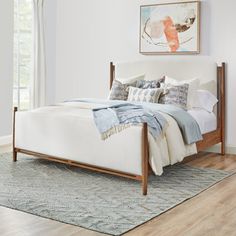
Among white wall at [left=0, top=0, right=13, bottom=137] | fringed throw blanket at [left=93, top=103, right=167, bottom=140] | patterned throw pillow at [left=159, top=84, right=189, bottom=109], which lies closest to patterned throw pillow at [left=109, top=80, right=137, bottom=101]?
patterned throw pillow at [left=159, top=84, right=189, bottom=109]

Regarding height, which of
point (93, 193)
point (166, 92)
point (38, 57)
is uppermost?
point (38, 57)

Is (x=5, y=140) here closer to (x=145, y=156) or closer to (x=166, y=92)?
(x=166, y=92)

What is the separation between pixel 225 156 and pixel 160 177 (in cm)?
152

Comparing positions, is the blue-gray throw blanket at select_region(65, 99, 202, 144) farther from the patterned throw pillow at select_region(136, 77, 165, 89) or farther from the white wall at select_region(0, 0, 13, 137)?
the white wall at select_region(0, 0, 13, 137)

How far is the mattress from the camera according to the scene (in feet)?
16.0

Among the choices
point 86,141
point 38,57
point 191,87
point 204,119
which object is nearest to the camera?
point 86,141

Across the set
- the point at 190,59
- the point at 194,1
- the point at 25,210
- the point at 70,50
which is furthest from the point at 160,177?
the point at 70,50

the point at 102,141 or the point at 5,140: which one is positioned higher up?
the point at 102,141

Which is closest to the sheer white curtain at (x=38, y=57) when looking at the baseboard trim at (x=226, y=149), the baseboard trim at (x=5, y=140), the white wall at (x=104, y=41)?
the white wall at (x=104, y=41)

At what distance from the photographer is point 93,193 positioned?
369 centimetres

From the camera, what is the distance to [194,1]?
221 inches

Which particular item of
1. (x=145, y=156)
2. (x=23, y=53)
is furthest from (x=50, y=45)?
(x=145, y=156)

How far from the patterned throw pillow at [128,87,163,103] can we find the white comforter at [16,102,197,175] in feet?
2.36

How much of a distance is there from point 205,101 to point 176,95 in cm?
52
